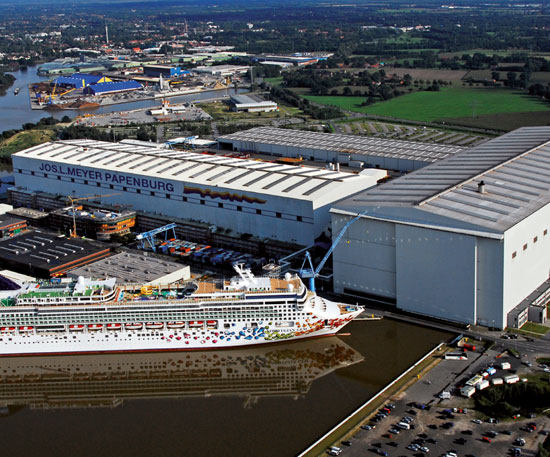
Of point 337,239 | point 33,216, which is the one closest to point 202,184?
point 337,239

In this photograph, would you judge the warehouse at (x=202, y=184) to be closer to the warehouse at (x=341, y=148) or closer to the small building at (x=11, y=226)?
the small building at (x=11, y=226)

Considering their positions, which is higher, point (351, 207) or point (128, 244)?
point (351, 207)

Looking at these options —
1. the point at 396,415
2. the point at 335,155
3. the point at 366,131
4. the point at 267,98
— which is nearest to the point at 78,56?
the point at 267,98

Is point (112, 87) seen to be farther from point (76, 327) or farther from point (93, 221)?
point (76, 327)

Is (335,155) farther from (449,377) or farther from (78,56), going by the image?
(78,56)

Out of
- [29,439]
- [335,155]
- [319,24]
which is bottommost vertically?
[29,439]

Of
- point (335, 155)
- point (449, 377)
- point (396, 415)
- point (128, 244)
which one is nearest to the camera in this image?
point (396, 415)

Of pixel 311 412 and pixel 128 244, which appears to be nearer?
pixel 311 412

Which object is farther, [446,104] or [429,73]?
[429,73]
